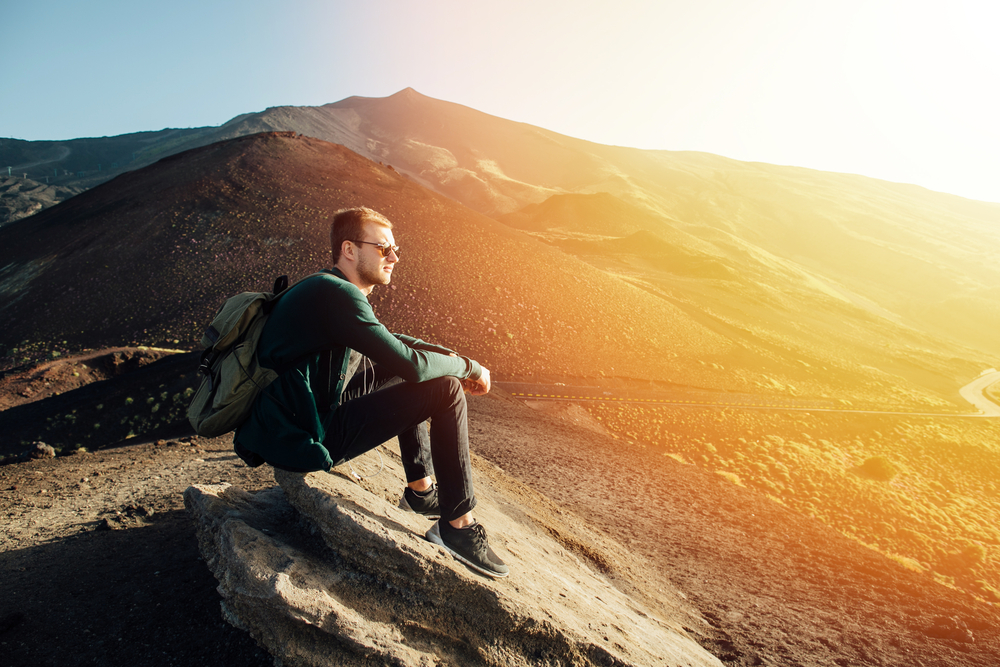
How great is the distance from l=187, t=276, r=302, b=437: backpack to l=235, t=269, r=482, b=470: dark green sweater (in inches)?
1.7

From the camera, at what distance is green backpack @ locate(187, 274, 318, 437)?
7.38 ft

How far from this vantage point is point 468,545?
2.71m

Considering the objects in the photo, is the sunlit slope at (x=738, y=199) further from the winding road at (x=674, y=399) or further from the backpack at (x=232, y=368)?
the backpack at (x=232, y=368)

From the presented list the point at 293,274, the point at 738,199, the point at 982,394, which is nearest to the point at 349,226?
the point at 293,274

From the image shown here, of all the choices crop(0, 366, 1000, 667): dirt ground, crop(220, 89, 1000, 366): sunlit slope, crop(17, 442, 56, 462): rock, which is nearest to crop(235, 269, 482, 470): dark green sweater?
crop(0, 366, 1000, 667): dirt ground

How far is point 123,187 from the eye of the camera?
21859 millimetres

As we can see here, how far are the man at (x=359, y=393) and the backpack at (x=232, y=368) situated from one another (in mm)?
47

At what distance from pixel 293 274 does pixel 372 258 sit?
1425cm

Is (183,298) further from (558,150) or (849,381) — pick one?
(558,150)

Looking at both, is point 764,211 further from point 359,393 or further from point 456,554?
point 456,554

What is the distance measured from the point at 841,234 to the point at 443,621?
74596mm

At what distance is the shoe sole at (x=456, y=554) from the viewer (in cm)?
272

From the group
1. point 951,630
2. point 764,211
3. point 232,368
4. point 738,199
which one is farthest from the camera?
point 738,199

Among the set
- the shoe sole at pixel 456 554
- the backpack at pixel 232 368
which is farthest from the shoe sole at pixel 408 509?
the backpack at pixel 232 368
